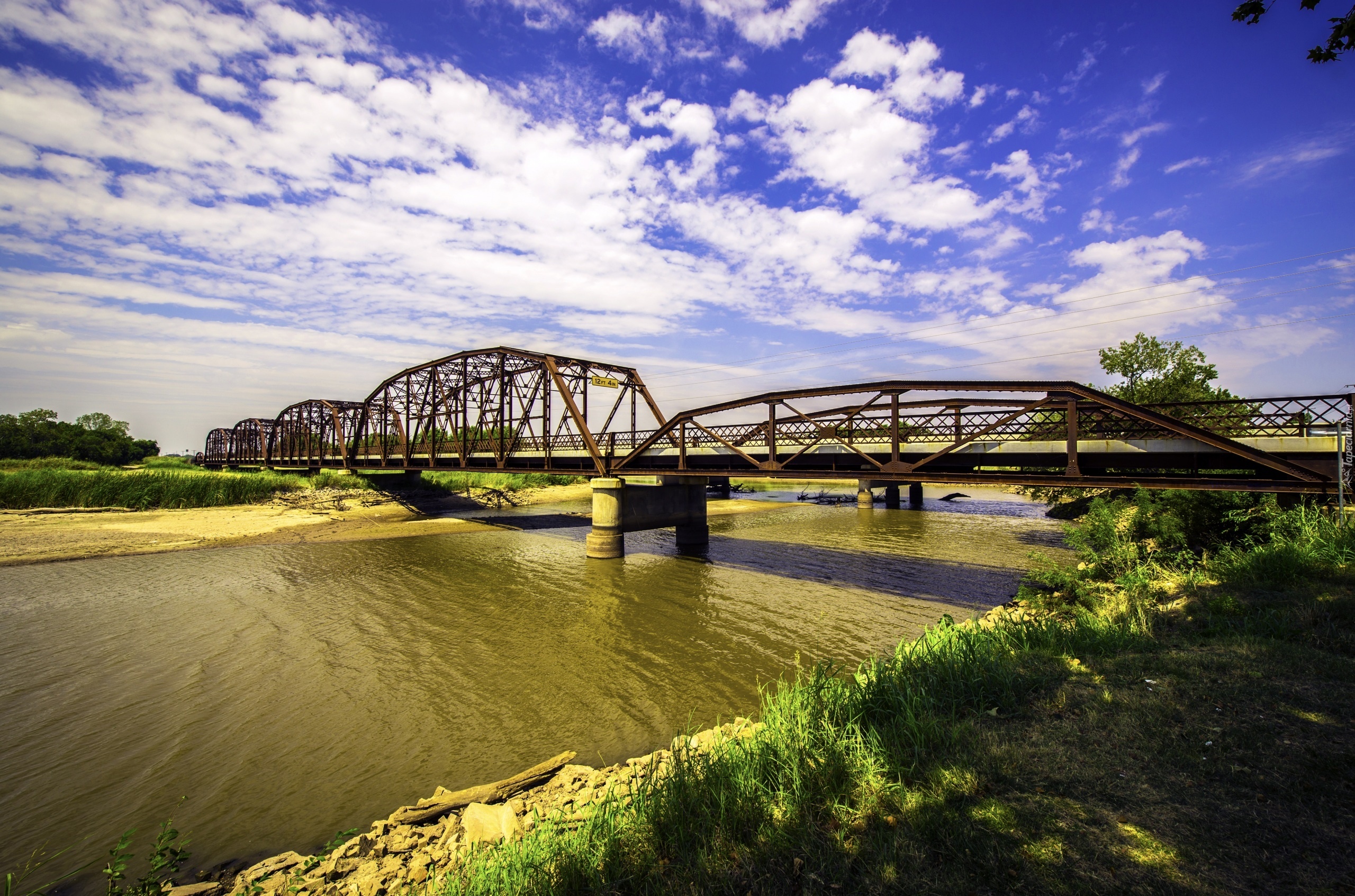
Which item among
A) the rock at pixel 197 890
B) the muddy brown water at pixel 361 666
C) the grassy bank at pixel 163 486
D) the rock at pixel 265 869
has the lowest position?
the muddy brown water at pixel 361 666

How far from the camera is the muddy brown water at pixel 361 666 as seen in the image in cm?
871

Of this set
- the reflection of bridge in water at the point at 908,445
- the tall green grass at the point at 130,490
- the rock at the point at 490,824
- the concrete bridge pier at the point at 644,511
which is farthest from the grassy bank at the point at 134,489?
the rock at the point at 490,824

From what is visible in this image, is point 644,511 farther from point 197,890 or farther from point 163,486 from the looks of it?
point 163,486

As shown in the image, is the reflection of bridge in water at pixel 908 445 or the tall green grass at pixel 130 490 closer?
the reflection of bridge in water at pixel 908 445

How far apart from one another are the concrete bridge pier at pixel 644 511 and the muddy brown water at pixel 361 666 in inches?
60.0

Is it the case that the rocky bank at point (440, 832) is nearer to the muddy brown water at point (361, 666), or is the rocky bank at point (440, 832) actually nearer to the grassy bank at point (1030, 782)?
the grassy bank at point (1030, 782)

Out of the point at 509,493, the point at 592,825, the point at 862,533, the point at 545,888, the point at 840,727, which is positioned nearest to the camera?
the point at 545,888

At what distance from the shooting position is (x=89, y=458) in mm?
84688

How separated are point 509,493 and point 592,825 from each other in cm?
5705

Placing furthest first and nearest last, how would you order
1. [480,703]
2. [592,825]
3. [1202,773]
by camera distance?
[480,703]
[592,825]
[1202,773]

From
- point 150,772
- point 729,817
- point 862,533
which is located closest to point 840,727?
point 729,817

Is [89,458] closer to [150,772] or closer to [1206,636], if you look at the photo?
[150,772]

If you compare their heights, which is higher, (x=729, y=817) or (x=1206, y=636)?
(x=1206, y=636)

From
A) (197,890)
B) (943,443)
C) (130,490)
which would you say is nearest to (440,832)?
(197,890)
